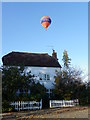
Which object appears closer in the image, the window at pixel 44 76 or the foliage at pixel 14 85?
the foliage at pixel 14 85

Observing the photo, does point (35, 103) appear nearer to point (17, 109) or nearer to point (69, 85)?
point (17, 109)

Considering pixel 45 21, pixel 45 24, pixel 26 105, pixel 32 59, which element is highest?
pixel 45 21

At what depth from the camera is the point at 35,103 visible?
22172 millimetres

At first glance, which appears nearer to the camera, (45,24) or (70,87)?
(45,24)

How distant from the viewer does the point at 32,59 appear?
3444cm

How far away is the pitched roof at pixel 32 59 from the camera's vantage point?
32781mm

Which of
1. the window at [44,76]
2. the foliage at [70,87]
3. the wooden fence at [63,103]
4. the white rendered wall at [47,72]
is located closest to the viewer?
the wooden fence at [63,103]

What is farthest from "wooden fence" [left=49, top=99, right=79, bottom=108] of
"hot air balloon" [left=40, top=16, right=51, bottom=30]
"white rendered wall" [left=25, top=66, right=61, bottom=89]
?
"hot air balloon" [left=40, top=16, right=51, bottom=30]

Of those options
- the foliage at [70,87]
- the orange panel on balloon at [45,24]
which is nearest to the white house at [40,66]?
the foliage at [70,87]

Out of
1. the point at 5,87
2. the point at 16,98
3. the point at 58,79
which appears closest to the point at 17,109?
the point at 16,98

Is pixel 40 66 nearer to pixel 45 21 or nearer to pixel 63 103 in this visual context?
pixel 63 103

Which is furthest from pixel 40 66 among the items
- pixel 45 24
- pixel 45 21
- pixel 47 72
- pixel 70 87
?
pixel 45 21

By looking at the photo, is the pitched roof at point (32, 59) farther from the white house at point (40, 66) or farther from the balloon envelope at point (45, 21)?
the balloon envelope at point (45, 21)

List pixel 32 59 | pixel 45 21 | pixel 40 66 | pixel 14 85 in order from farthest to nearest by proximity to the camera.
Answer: pixel 32 59 < pixel 40 66 < pixel 14 85 < pixel 45 21
